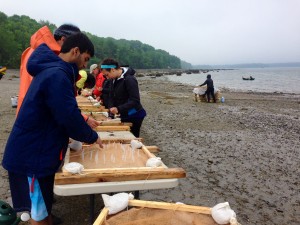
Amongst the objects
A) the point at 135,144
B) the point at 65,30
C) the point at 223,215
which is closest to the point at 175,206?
the point at 223,215

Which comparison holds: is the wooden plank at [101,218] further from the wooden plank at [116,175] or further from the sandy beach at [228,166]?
the sandy beach at [228,166]

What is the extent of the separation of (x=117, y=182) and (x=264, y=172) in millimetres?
4752

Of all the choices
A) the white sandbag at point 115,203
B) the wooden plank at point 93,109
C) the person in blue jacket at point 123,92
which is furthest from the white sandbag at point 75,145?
the wooden plank at point 93,109

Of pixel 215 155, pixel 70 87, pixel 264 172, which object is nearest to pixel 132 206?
pixel 70 87

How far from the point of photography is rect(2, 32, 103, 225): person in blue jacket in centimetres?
229

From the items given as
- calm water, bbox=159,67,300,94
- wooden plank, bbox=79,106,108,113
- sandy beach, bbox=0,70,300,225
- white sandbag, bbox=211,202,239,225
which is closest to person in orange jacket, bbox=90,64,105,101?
wooden plank, bbox=79,106,108,113

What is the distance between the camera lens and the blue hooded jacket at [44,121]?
2273mm

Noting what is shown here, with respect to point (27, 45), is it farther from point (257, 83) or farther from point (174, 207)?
point (174, 207)

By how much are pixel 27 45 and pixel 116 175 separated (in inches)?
2834

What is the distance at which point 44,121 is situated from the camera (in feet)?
7.74

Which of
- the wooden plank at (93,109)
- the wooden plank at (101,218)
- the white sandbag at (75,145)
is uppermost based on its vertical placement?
the wooden plank at (93,109)

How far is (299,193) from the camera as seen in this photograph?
5.25m

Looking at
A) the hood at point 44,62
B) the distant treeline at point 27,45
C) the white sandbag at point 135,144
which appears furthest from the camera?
the distant treeline at point 27,45

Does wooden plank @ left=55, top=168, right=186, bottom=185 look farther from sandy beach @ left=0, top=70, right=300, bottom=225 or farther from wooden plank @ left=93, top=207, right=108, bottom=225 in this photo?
sandy beach @ left=0, top=70, right=300, bottom=225
